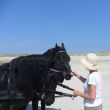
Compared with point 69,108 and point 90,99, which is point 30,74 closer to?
point 90,99

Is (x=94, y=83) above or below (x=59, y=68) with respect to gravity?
below

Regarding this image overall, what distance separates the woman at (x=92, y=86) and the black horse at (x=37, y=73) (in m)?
1.40

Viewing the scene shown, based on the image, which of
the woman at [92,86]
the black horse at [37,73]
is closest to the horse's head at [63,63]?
the black horse at [37,73]

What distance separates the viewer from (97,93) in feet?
26.2

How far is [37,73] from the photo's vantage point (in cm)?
934

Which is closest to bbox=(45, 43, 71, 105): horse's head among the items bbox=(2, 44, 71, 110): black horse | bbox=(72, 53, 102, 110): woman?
bbox=(2, 44, 71, 110): black horse

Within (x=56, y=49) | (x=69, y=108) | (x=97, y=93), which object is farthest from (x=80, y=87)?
(x=97, y=93)

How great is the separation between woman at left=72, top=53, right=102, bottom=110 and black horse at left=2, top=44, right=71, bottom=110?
1.40 meters

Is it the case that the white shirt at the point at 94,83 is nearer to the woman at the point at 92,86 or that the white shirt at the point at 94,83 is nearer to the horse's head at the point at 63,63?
the woman at the point at 92,86

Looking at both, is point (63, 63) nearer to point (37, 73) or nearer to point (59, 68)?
point (59, 68)

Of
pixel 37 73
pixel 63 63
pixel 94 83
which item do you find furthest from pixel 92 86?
pixel 37 73

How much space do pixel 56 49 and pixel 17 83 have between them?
112 centimetres

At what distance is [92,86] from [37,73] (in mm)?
1868

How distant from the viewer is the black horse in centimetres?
919
